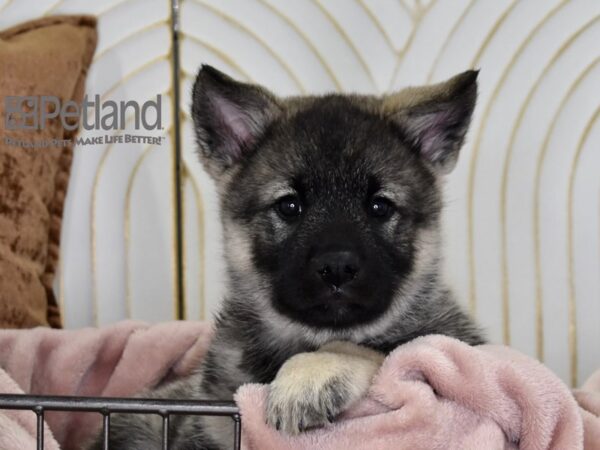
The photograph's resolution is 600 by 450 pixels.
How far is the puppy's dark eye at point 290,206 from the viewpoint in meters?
1.68

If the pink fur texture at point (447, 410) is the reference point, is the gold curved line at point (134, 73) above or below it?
above

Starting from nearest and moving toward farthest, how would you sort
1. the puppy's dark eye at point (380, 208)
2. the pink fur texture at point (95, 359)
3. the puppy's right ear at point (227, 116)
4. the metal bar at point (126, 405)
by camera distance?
the metal bar at point (126, 405)
the puppy's dark eye at point (380, 208)
the puppy's right ear at point (227, 116)
the pink fur texture at point (95, 359)

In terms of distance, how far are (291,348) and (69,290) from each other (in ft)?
3.79

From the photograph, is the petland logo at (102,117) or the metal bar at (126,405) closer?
the metal bar at (126,405)

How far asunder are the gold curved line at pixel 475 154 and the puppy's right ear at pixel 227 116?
3.05 feet

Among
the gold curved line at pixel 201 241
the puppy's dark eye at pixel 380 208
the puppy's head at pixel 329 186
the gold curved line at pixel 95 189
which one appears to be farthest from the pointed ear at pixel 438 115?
the gold curved line at pixel 95 189

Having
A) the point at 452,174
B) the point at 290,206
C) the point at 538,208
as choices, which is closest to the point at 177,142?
the point at 452,174

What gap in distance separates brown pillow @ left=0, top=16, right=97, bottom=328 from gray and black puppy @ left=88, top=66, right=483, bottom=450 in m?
0.60

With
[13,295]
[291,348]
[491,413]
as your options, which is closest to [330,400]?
[491,413]

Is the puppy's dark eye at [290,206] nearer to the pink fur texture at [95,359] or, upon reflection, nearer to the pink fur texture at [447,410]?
the pink fur texture at [447,410]

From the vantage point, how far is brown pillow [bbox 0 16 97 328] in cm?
234

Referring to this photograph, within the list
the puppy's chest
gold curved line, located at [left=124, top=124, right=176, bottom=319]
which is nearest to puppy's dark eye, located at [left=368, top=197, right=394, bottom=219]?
the puppy's chest

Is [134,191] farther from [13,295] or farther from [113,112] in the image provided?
[13,295]

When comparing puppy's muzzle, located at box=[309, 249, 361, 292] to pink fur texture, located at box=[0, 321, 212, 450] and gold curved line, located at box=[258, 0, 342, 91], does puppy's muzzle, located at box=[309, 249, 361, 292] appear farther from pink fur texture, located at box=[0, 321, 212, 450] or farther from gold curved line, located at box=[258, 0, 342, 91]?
gold curved line, located at box=[258, 0, 342, 91]
